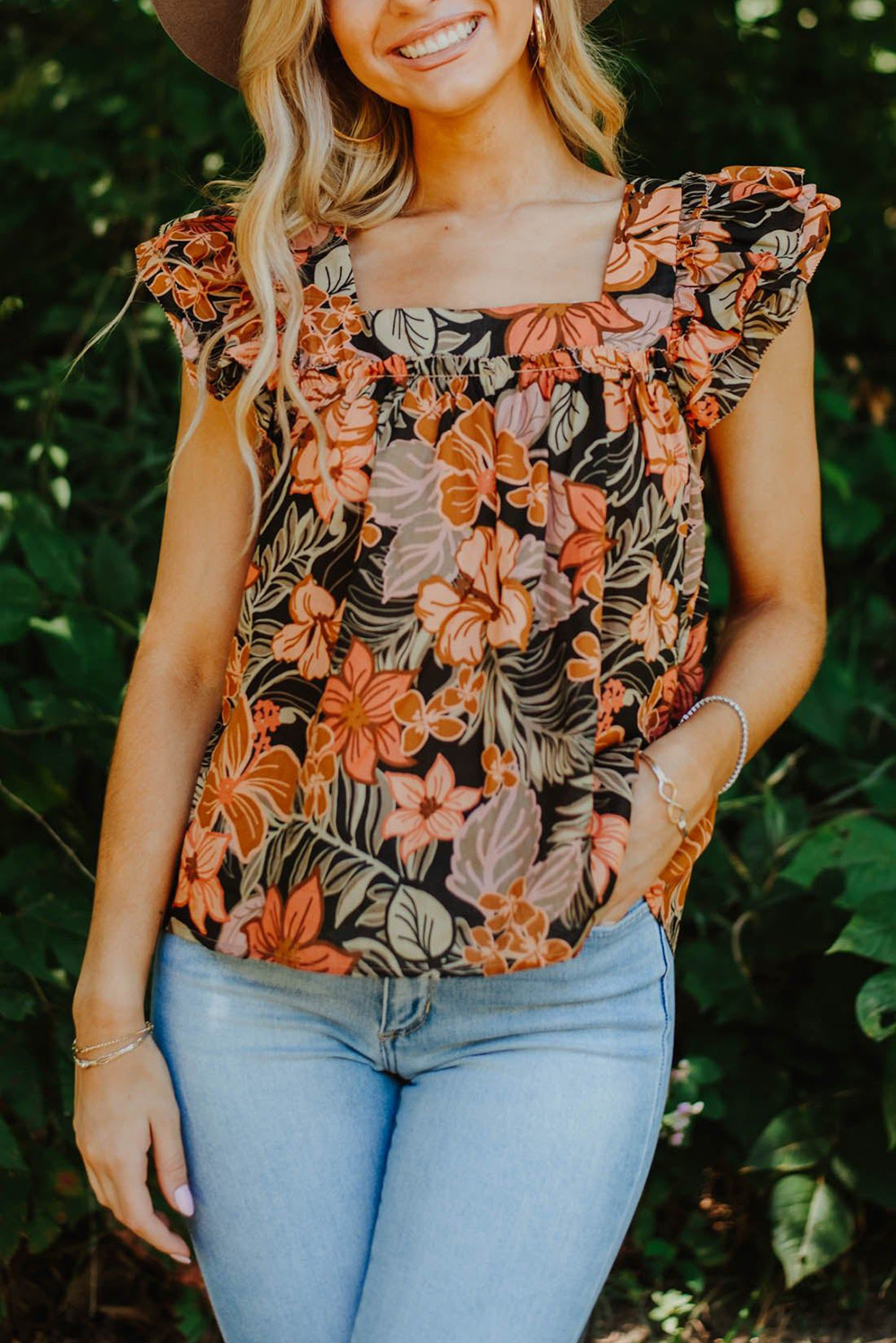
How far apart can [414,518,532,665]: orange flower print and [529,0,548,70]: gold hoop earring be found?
0.65 m

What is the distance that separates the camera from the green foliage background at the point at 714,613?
2.16 meters

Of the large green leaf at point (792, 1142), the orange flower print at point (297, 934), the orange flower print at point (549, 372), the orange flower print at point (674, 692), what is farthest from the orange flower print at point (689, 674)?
the large green leaf at point (792, 1142)

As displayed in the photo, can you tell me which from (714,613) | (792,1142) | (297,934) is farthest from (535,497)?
(714,613)

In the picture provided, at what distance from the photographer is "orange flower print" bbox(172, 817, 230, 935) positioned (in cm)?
147

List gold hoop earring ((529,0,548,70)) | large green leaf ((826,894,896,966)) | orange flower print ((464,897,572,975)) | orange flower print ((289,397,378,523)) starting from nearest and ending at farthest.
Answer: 1. orange flower print ((464,897,572,975))
2. orange flower print ((289,397,378,523))
3. gold hoop earring ((529,0,548,70))
4. large green leaf ((826,894,896,966))

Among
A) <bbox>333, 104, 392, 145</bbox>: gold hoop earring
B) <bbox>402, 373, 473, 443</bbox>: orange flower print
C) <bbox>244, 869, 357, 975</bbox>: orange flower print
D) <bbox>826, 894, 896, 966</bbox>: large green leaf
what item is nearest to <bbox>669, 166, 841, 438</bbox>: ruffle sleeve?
<bbox>402, 373, 473, 443</bbox>: orange flower print

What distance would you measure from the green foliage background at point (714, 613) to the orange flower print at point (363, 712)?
2.41ft

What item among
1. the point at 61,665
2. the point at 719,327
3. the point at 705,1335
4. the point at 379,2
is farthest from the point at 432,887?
the point at 705,1335

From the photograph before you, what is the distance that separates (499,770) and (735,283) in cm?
56

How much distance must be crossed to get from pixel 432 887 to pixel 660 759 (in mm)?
279

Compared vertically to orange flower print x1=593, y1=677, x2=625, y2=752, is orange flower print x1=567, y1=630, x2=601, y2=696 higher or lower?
higher

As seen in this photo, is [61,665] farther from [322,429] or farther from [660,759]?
[660,759]

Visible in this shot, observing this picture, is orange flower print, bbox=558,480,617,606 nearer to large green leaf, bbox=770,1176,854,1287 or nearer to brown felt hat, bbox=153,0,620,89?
brown felt hat, bbox=153,0,620,89

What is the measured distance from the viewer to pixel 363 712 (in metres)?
1.41
